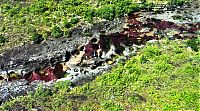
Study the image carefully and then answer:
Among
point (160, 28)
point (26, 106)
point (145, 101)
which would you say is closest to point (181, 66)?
point (145, 101)

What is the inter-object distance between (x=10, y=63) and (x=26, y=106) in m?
5.05

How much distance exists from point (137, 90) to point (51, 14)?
11952 mm

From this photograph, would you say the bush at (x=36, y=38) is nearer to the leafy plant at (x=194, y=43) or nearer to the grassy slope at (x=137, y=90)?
the grassy slope at (x=137, y=90)

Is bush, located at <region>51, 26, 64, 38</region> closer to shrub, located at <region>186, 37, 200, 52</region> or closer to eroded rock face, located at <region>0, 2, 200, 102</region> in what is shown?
eroded rock face, located at <region>0, 2, 200, 102</region>

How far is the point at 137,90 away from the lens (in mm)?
23547

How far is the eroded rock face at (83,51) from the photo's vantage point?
25.8m

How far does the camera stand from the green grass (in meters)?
30.5

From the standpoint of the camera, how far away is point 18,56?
2809cm

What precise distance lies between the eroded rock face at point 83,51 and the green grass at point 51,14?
0.87 meters

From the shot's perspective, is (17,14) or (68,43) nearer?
(68,43)

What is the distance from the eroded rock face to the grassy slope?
115cm

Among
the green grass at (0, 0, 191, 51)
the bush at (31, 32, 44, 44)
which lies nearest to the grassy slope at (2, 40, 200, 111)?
the bush at (31, 32, 44, 44)

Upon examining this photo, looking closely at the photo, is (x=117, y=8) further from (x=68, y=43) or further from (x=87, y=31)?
(x=68, y=43)

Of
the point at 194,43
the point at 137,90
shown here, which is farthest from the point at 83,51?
the point at 194,43
